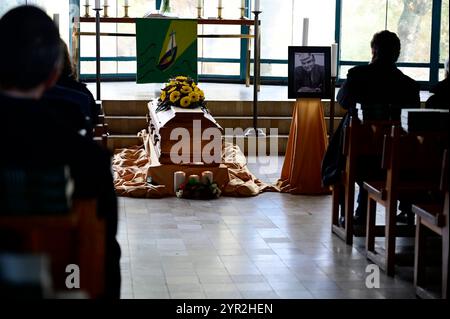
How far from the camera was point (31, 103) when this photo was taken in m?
2.19

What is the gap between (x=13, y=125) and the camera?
2156 mm

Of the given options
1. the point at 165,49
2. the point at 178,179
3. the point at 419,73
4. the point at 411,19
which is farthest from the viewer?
the point at 419,73

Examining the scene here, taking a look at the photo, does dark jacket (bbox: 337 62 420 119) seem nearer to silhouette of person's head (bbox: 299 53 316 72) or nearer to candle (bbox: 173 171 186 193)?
silhouette of person's head (bbox: 299 53 316 72)

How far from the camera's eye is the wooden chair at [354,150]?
17.7 feet

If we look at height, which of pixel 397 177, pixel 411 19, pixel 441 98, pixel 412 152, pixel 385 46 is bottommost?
pixel 397 177

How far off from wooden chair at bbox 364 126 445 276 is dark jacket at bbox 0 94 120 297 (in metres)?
2.54

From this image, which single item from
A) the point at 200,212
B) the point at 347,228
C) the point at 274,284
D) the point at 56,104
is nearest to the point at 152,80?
the point at 200,212

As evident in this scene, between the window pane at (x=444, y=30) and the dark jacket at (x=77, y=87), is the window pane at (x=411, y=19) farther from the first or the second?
the dark jacket at (x=77, y=87)

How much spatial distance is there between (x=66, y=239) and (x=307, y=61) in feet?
18.5

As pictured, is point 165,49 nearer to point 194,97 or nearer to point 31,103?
point 194,97

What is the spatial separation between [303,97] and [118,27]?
579 cm

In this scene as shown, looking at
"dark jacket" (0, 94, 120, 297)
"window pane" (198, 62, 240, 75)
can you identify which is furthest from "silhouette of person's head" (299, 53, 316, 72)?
"window pane" (198, 62, 240, 75)

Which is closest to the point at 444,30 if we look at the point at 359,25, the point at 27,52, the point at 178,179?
the point at 359,25
